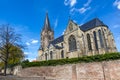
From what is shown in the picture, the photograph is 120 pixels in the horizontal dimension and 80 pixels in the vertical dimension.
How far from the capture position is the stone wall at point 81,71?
14.4 m

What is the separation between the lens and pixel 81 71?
16750 millimetres

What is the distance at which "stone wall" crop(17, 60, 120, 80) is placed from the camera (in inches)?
567

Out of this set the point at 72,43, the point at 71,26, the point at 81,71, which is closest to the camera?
the point at 81,71

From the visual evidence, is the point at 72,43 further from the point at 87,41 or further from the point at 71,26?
the point at 71,26

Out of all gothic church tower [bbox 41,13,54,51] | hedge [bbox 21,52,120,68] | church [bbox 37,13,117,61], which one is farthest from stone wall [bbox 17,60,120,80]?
gothic church tower [bbox 41,13,54,51]

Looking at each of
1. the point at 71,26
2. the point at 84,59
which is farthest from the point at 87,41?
the point at 84,59

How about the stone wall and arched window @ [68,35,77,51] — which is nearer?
the stone wall

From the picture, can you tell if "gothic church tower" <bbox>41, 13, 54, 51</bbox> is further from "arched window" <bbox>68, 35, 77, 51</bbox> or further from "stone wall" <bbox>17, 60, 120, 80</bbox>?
"stone wall" <bbox>17, 60, 120, 80</bbox>

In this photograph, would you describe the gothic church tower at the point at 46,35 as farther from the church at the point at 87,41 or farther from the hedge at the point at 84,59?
the hedge at the point at 84,59

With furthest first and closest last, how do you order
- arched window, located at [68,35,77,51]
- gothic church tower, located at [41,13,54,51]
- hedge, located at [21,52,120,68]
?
1. gothic church tower, located at [41,13,54,51]
2. arched window, located at [68,35,77,51]
3. hedge, located at [21,52,120,68]

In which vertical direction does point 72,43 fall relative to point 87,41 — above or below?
below

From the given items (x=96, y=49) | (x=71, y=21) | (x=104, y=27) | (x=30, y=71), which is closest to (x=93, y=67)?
(x=30, y=71)

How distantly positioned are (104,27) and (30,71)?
23913 mm

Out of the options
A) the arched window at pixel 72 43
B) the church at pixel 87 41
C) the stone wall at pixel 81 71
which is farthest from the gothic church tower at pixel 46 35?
the stone wall at pixel 81 71
